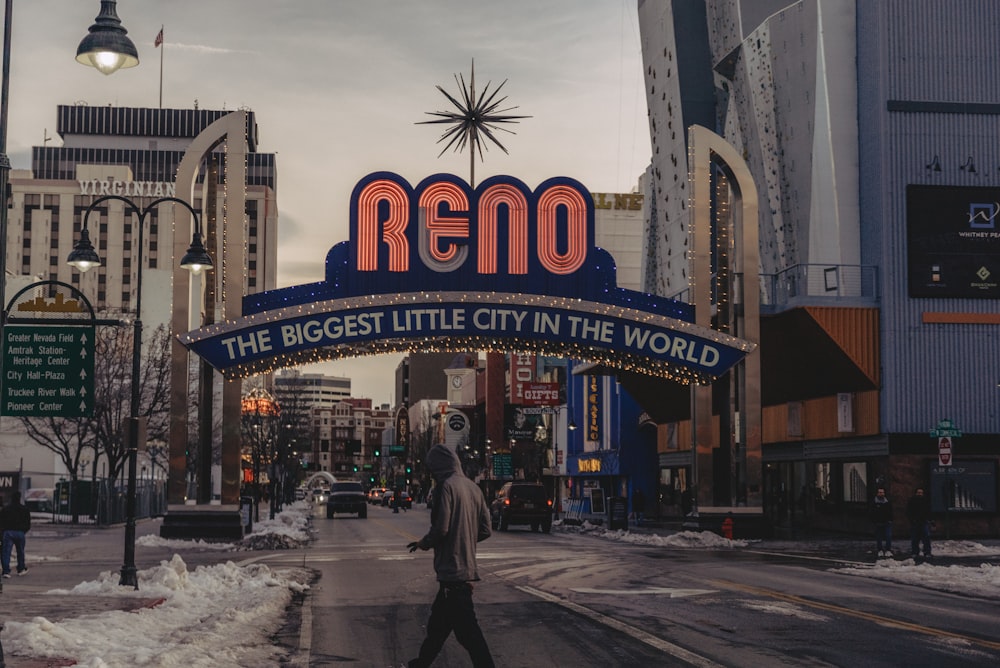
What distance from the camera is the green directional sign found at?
59.9ft

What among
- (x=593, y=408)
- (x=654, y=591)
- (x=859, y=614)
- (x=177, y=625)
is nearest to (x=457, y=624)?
(x=177, y=625)

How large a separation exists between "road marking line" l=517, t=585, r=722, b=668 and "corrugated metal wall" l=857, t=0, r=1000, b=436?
80.8 ft

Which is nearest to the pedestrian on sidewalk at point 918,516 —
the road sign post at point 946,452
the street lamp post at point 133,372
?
the road sign post at point 946,452

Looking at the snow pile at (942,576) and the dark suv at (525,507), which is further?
the dark suv at (525,507)

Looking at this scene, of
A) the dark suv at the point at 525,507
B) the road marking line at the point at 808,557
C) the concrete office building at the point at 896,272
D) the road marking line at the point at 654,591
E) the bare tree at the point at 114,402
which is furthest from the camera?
the bare tree at the point at 114,402

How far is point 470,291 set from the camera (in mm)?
37906

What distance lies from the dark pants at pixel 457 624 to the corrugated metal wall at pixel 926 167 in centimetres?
3279

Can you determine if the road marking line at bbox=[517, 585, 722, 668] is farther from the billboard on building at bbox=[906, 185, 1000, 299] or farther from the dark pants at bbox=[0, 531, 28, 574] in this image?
the billboard on building at bbox=[906, 185, 1000, 299]

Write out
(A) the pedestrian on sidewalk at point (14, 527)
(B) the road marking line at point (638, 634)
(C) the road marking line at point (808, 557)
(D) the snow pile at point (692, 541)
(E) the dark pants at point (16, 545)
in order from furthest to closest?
(D) the snow pile at point (692, 541) → (C) the road marking line at point (808, 557) → (A) the pedestrian on sidewalk at point (14, 527) → (E) the dark pants at point (16, 545) → (B) the road marking line at point (638, 634)

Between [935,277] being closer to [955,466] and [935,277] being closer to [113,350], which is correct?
[955,466]

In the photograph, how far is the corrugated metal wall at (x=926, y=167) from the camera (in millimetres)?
41344

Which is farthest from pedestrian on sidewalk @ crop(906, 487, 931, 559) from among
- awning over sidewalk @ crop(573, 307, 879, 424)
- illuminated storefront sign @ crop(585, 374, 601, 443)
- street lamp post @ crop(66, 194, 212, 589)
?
illuminated storefront sign @ crop(585, 374, 601, 443)

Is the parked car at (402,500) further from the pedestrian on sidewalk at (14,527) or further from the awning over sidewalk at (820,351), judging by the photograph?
the pedestrian on sidewalk at (14,527)

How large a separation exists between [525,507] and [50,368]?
3226 cm
